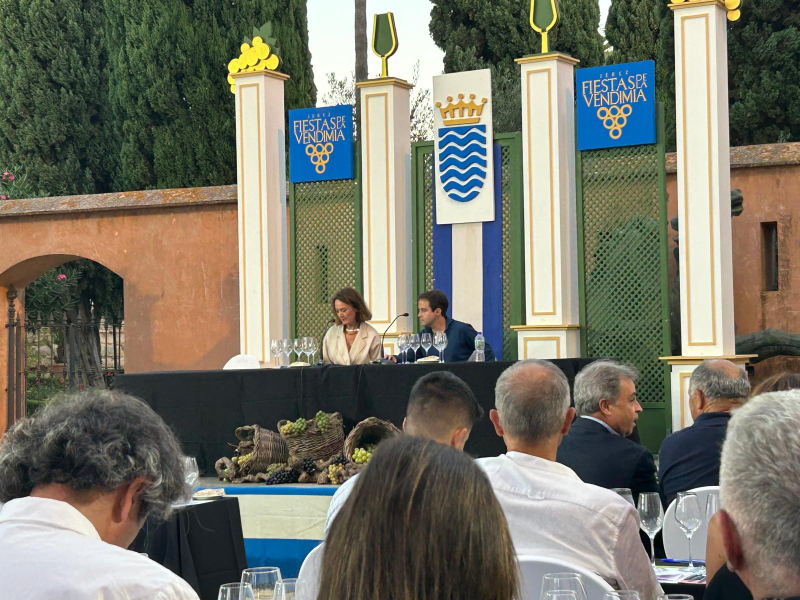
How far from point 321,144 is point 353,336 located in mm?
2927

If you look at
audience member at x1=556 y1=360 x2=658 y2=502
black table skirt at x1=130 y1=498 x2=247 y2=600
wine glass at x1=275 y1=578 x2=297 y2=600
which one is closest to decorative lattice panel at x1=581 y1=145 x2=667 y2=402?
audience member at x1=556 y1=360 x2=658 y2=502

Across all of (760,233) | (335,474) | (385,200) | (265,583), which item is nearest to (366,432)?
(335,474)

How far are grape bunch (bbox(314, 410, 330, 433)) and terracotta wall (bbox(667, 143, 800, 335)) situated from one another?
3.89 meters

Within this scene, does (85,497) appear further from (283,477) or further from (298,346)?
(298,346)

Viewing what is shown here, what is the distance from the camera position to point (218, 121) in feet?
53.7

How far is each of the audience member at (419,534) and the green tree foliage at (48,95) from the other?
51.9 ft

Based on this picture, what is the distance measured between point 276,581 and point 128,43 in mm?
15119

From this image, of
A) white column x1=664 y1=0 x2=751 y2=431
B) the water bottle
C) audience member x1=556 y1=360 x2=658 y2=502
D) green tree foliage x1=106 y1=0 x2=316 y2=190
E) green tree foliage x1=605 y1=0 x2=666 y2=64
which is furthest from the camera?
green tree foliage x1=106 y1=0 x2=316 y2=190

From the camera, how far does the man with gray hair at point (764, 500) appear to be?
4.21 feet

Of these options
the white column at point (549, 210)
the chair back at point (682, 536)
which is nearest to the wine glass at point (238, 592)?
the chair back at point (682, 536)

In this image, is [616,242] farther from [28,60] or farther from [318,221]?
[28,60]

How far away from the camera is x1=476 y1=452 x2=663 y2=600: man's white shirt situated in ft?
8.94

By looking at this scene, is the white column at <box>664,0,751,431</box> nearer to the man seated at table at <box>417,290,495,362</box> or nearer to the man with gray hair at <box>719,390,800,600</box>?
the man seated at table at <box>417,290,495,362</box>

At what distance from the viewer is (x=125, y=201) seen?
11688mm
